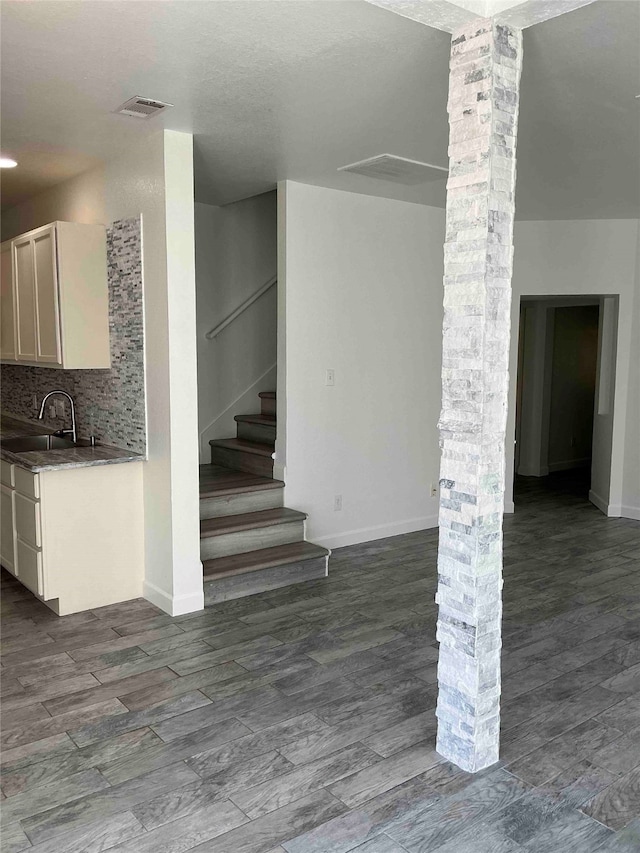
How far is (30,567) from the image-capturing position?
12.9ft

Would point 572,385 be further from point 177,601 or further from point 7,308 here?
point 7,308

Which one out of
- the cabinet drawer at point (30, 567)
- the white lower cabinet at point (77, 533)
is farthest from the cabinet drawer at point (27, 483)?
the cabinet drawer at point (30, 567)

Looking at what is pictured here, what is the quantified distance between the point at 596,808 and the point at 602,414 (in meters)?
4.92

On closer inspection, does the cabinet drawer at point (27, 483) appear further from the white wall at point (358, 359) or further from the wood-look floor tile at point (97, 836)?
the wood-look floor tile at point (97, 836)

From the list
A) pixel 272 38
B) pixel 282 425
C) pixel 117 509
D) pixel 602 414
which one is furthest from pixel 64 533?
pixel 602 414

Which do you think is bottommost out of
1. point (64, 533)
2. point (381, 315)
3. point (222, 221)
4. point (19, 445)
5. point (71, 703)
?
point (71, 703)

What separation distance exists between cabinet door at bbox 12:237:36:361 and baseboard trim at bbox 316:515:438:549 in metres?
2.27

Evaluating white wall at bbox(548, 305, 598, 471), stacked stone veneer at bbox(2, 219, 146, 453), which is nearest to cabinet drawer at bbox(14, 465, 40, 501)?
stacked stone veneer at bbox(2, 219, 146, 453)

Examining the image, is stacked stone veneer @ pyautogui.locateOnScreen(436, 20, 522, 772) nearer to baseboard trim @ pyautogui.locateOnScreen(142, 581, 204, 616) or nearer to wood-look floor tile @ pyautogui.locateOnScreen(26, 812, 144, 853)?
wood-look floor tile @ pyautogui.locateOnScreen(26, 812, 144, 853)

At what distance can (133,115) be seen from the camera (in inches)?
131

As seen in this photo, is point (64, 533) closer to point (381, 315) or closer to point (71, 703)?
point (71, 703)

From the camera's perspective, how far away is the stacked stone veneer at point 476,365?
2.29 meters

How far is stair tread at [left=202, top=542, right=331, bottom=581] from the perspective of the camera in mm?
4098

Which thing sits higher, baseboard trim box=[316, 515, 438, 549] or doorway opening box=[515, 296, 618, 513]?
doorway opening box=[515, 296, 618, 513]
